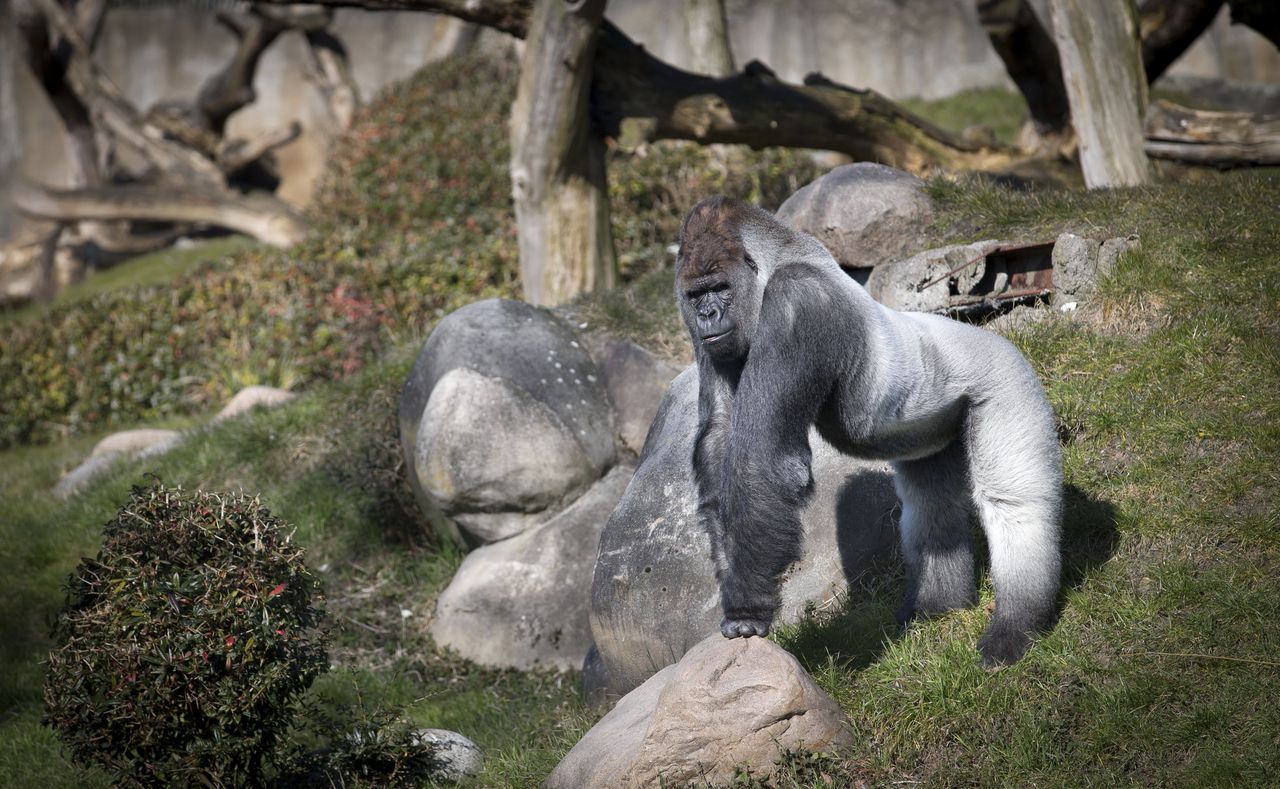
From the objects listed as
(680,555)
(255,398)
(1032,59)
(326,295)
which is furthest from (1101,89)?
(255,398)

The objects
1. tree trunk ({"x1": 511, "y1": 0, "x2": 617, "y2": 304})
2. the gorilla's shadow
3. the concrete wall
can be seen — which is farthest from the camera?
the concrete wall

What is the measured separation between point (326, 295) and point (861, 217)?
16.6 feet

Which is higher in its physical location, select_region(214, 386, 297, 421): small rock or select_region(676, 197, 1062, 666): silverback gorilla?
select_region(676, 197, 1062, 666): silverback gorilla

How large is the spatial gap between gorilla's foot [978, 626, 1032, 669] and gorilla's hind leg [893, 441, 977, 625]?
0.30m

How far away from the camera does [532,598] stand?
601 centimetres

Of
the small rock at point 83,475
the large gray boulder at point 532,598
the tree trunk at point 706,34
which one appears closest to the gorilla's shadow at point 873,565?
the large gray boulder at point 532,598

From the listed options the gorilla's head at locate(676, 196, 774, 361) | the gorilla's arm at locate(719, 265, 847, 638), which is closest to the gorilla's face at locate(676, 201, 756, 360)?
the gorilla's head at locate(676, 196, 774, 361)

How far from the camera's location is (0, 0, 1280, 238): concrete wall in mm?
16375

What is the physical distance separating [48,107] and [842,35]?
12.6 metres

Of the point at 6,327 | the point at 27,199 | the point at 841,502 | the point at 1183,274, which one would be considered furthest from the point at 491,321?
the point at 27,199

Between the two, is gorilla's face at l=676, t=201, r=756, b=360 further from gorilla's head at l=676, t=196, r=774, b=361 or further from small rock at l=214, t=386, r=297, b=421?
small rock at l=214, t=386, r=297, b=421

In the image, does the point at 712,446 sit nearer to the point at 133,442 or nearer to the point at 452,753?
the point at 452,753

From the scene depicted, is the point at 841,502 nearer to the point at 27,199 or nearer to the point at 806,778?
the point at 806,778

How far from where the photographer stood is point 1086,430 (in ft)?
16.8
